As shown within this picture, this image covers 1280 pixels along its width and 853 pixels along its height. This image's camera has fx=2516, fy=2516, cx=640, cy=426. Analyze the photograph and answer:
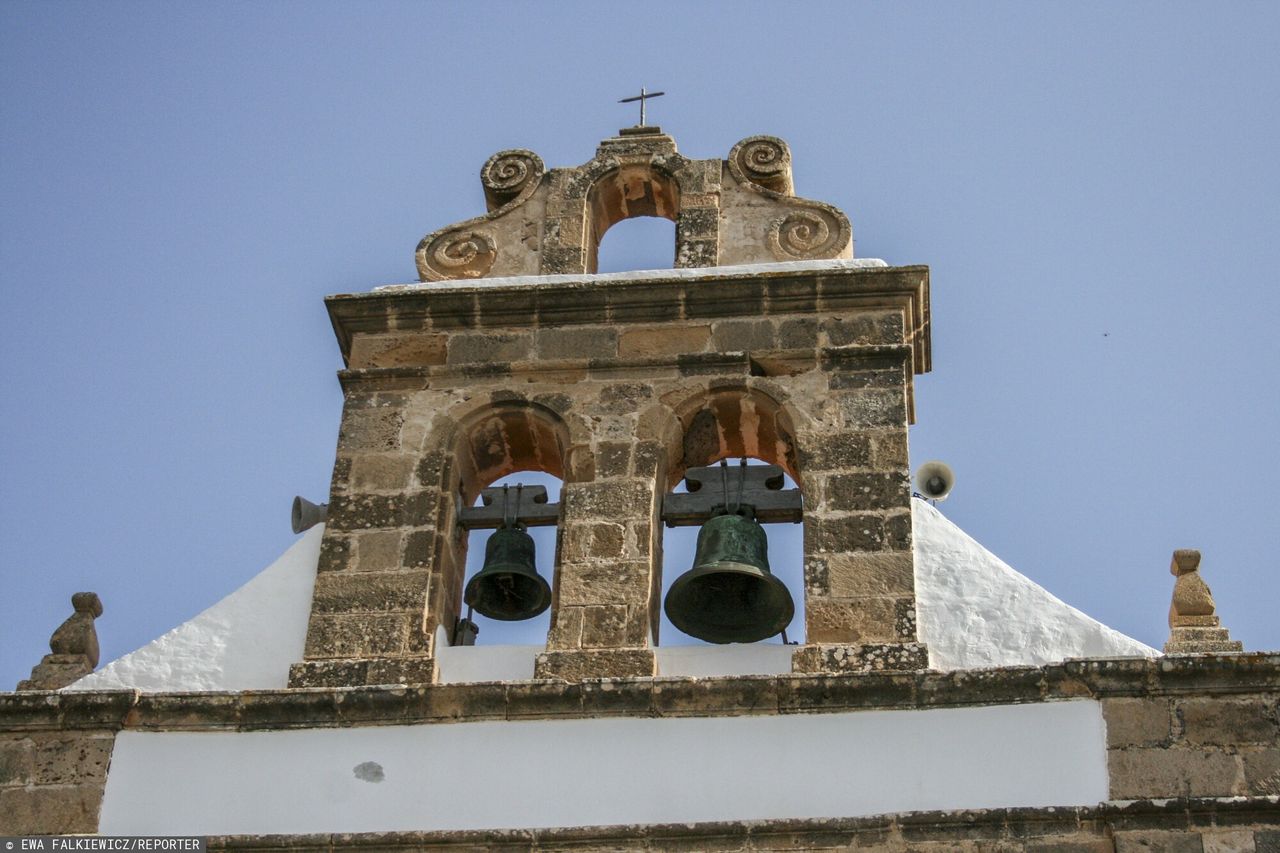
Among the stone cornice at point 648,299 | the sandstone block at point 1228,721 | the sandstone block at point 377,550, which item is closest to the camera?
the sandstone block at point 1228,721

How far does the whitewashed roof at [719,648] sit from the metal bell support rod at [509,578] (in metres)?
0.68

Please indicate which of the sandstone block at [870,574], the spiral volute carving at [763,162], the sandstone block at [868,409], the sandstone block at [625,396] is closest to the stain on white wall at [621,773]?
the sandstone block at [870,574]

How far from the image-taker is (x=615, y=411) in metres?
11.8

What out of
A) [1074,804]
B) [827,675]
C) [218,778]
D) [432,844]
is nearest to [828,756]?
[827,675]

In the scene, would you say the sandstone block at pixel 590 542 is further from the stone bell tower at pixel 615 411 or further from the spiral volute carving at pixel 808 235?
the spiral volute carving at pixel 808 235

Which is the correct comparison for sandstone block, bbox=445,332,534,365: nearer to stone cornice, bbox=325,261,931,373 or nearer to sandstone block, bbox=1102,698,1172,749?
stone cornice, bbox=325,261,931,373

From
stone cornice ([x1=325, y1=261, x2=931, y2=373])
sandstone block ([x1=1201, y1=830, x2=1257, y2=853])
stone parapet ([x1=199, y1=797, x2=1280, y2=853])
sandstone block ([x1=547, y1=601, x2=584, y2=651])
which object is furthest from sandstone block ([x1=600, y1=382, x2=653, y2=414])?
sandstone block ([x1=1201, y1=830, x2=1257, y2=853])

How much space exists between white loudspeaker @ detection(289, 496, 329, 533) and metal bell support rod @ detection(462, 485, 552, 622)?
78 centimetres

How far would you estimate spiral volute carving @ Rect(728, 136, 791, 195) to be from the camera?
12.9 meters

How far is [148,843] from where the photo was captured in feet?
34.0

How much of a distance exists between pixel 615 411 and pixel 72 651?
8.88ft

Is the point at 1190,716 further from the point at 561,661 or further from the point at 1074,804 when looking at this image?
the point at 561,661

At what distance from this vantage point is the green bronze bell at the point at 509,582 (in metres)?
11.7

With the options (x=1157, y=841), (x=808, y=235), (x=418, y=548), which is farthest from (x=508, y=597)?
(x=1157, y=841)
